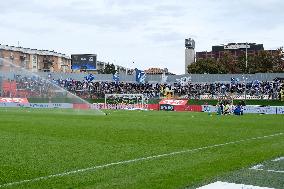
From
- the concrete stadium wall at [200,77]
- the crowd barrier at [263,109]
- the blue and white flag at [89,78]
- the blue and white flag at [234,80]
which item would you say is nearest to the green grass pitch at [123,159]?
the crowd barrier at [263,109]

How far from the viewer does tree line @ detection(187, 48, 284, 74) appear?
100500mm

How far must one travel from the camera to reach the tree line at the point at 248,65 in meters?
100

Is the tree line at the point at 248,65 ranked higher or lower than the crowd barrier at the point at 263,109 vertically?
higher

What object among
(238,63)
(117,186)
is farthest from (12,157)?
(238,63)

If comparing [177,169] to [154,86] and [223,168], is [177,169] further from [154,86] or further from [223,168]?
[154,86]

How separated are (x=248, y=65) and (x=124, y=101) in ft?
167

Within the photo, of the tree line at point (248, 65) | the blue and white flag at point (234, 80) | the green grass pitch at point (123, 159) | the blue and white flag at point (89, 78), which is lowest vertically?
the green grass pitch at point (123, 159)

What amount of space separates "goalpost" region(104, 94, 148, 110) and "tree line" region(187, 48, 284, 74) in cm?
4513

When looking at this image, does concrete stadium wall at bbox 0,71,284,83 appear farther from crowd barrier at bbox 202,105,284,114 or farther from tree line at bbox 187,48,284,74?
tree line at bbox 187,48,284,74

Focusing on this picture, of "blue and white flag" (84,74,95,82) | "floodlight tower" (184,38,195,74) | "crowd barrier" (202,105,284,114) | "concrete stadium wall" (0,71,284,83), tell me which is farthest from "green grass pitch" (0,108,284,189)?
"floodlight tower" (184,38,195,74)

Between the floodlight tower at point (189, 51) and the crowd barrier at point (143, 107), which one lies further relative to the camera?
the floodlight tower at point (189, 51)

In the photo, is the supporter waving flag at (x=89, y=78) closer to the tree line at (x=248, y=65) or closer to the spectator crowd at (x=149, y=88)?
the spectator crowd at (x=149, y=88)

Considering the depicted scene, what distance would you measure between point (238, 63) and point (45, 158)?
105 metres

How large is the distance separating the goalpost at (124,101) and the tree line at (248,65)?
45.1 m
